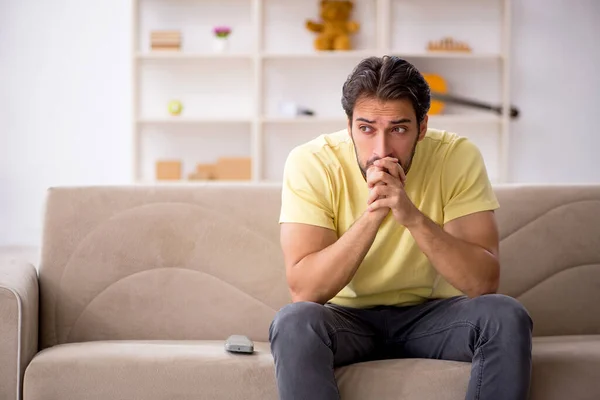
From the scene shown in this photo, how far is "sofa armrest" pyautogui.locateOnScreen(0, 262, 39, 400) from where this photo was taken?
80.5 inches

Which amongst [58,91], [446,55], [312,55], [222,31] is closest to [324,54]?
[312,55]

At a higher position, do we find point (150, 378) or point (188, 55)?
point (188, 55)

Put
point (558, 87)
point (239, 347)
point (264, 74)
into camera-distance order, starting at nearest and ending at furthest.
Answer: point (239, 347) < point (264, 74) < point (558, 87)

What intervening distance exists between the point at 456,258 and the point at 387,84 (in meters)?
0.46

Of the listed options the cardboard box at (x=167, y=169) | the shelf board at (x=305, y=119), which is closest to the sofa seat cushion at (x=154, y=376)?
the shelf board at (x=305, y=119)

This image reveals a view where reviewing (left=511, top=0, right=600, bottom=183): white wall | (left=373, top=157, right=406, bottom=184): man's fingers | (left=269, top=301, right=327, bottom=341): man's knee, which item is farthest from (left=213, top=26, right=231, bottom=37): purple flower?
(left=269, top=301, right=327, bottom=341): man's knee

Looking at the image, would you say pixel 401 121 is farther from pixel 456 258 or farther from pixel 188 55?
pixel 188 55

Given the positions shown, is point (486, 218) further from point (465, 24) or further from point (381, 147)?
point (465, 24)

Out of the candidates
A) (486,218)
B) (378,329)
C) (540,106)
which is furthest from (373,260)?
(540,106)

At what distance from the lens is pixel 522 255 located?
99.0 inches

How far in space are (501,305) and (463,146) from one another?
52 centimetres

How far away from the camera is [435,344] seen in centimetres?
202

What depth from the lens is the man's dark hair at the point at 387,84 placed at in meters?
2.05

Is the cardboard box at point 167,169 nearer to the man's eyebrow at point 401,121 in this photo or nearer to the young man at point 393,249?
the young man at point 393,249
